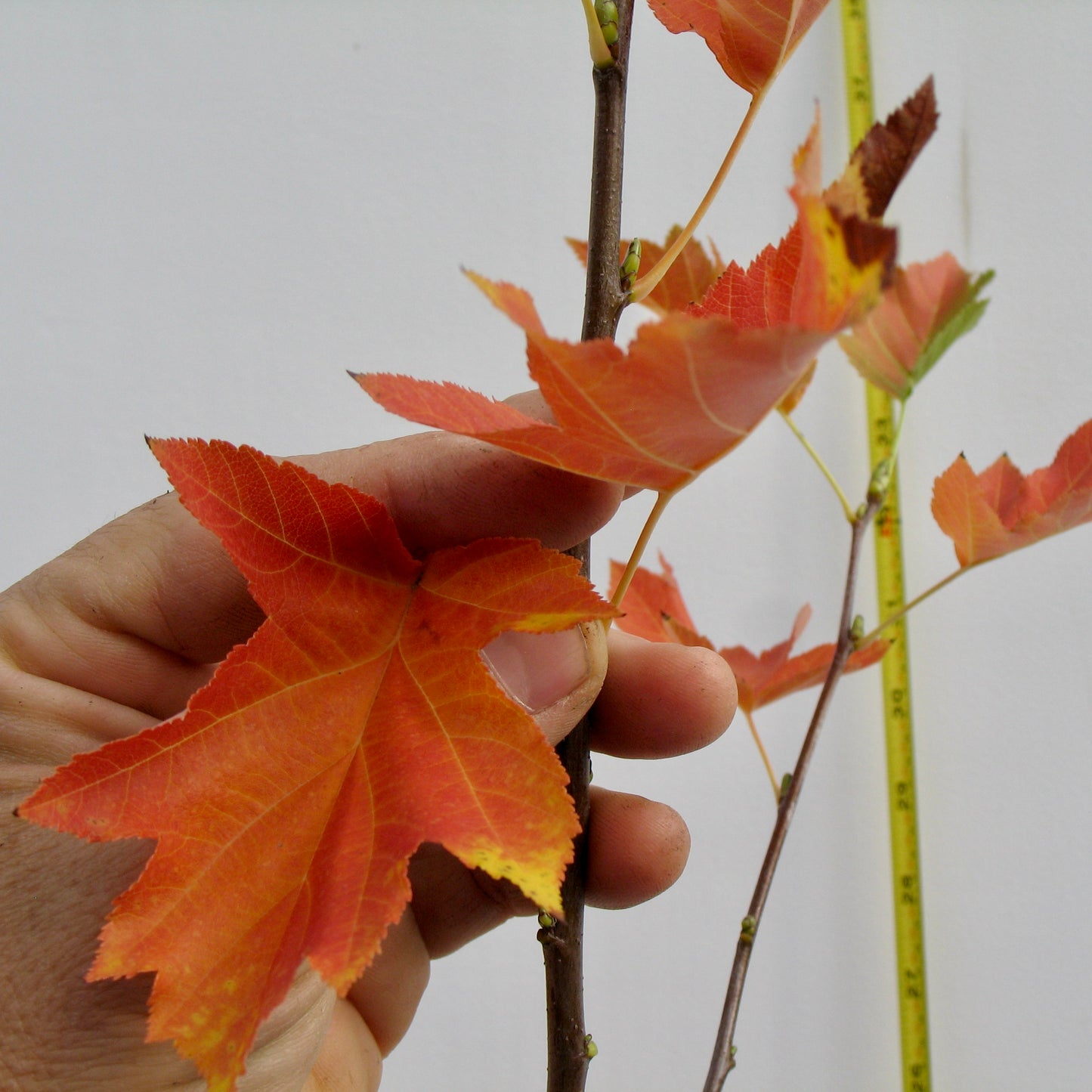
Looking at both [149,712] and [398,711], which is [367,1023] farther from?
[398,711]

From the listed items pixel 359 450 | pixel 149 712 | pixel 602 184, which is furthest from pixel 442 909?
pixel 602 184

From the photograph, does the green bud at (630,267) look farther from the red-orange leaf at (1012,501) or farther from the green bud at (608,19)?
the red-orange leaf at (1012,501)

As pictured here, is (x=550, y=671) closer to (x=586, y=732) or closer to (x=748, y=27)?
(x=586, y=732)

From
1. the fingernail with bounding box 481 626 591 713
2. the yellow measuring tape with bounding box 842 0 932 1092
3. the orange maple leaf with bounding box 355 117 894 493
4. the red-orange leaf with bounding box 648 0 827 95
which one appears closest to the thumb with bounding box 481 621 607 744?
the fingernail with bounding box 481 626 591 713

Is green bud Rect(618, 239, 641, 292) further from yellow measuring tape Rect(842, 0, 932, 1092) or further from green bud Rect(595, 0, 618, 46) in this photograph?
yellow measuring tape Rect(842, 0, 932, 1092)

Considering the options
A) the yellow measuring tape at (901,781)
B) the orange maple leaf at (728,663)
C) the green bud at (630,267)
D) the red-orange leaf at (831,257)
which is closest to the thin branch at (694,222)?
the green bud at (630,267)

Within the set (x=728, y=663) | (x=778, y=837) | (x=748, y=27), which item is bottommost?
(x=778, y=837)

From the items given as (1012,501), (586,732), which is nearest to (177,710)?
(586,732)
